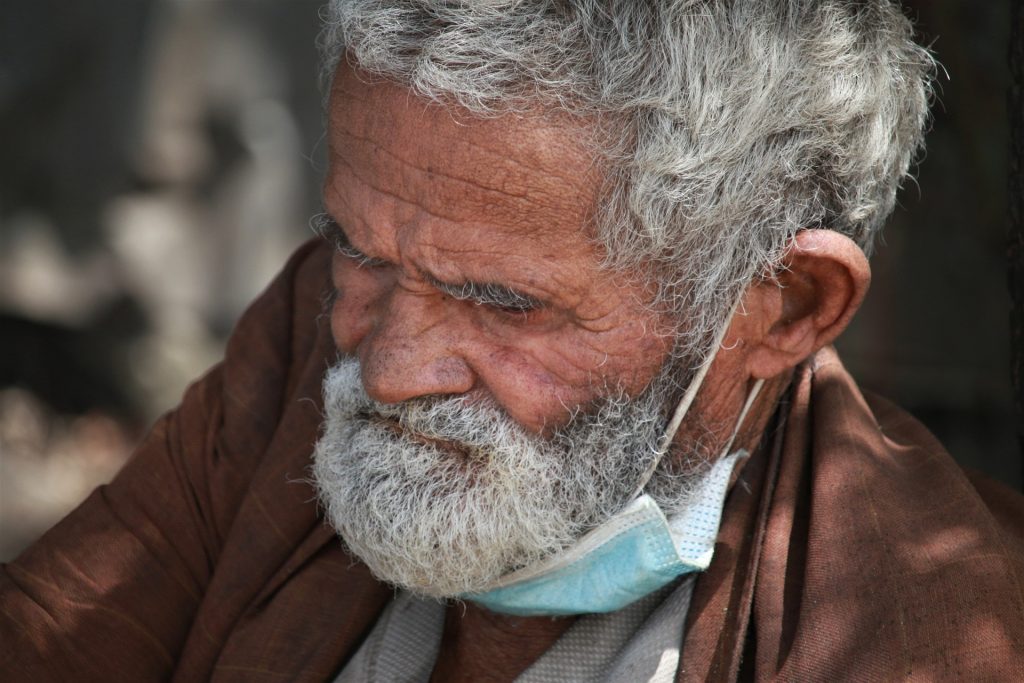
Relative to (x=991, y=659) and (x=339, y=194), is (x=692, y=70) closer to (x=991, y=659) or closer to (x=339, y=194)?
(x=339, y=194)

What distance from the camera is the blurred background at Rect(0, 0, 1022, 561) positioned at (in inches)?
188

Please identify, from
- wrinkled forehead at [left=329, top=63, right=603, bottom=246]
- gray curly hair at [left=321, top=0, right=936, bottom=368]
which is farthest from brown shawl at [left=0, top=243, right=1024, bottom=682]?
wrinkled forehead at [left=329, top=63, right=603, bottom=246]

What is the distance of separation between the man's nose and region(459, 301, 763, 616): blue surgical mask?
38cm

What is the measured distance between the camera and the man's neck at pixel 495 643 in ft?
7.51

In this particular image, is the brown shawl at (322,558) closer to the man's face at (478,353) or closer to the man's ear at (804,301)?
the man's ear at (804,301)

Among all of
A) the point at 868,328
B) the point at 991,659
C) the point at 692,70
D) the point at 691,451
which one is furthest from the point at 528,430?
the point at 868,328

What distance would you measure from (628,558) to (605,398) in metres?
0.30

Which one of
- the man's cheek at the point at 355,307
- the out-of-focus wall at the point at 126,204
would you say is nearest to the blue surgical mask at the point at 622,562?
the man's cheek at the point at 355,307

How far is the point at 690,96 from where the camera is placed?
193 cm

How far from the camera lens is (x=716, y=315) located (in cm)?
212

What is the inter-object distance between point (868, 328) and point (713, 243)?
10.5 ft

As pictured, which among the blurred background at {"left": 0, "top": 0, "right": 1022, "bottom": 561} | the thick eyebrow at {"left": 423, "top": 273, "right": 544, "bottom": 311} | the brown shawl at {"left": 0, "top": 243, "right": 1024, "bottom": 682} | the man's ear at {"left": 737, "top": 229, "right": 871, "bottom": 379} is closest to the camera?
the brown shawl at {"left": 0, "top": 243, "right": 1024, "bottom": 682}

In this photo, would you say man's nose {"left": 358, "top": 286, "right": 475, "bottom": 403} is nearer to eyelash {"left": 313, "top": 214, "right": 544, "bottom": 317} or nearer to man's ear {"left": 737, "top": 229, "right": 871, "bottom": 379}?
eyelash {"left": 313, "top": 214, "right": 544, "bottom": 317}

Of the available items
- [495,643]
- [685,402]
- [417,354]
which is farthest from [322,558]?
[685,402]
